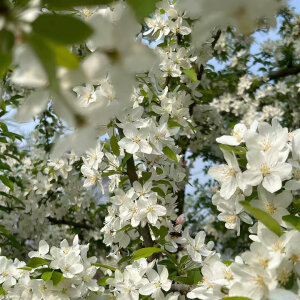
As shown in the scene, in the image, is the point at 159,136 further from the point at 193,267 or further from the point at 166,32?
the point at 166,32

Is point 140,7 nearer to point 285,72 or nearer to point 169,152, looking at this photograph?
point 169,152

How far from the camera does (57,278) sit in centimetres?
146

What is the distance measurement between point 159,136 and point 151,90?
265 mm

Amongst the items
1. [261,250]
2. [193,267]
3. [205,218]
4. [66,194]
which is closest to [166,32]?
[193,267]

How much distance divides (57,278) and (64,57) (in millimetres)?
1203

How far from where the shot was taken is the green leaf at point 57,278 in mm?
1442

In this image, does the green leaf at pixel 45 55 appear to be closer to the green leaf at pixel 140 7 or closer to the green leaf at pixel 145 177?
the green leaf at pixel 140 7

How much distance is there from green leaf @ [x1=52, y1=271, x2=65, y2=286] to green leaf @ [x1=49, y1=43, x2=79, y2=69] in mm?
1185

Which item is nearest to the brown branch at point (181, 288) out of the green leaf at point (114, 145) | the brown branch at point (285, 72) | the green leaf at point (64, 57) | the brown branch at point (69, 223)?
the green leaf at point (114, 145)

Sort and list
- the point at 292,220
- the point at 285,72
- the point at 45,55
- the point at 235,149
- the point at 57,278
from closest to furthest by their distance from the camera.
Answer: the point at 45,55 < the point at 292,220 < the point at 235,149 < the point at 57,278 < the point at 285,72

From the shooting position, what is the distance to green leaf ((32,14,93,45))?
0.39 meters

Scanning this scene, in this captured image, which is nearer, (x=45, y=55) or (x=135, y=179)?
(x=45, y=55)

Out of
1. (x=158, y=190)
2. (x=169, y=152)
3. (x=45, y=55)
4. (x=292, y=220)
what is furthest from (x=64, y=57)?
(x=158, y=190)

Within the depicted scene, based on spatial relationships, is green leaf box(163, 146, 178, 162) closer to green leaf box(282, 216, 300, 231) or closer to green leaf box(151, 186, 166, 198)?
green leaf box(151, 186, 166, 198)
